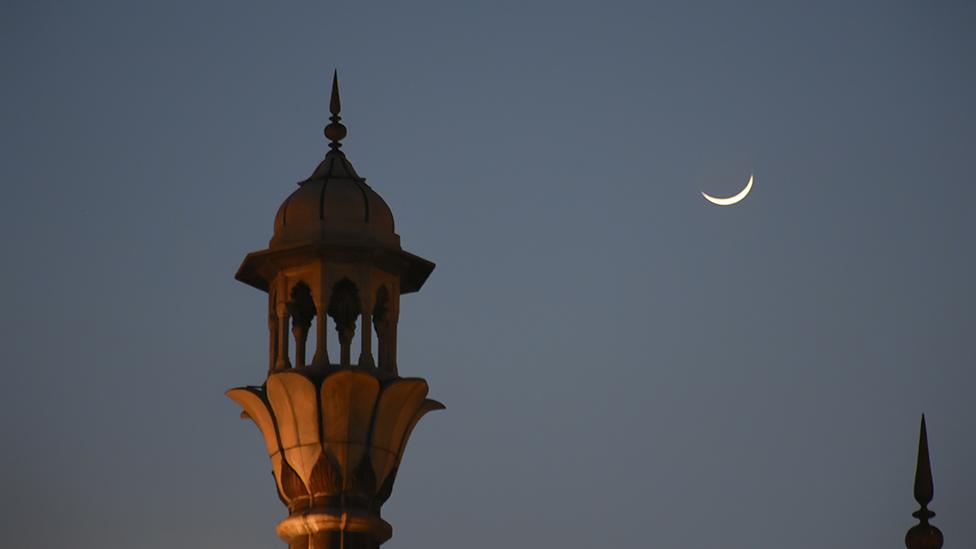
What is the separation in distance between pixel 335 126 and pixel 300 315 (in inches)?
104

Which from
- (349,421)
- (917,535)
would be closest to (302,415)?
(349,421)

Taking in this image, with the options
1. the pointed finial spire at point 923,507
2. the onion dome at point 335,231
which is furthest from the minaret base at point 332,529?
the pointed finial spire at point 923,507

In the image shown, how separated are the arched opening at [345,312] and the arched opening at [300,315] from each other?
304 mm

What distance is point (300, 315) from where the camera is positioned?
3866 centimetres

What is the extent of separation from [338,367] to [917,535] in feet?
25.6

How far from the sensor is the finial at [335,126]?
39406mm

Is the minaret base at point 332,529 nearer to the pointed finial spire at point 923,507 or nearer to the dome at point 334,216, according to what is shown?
the dome at point 334,216

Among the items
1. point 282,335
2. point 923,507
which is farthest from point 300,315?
point 923,507

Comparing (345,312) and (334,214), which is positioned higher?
(334,214)

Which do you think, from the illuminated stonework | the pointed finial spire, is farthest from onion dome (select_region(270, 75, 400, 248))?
the pointed finial spire

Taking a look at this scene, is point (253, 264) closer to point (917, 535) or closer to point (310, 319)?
point (310, 319)

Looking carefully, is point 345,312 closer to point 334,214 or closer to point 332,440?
point 334,214

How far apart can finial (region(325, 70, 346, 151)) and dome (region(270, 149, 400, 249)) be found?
75cm

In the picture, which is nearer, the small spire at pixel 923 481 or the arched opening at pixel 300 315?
the small spire at pixel 923 481
